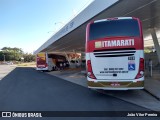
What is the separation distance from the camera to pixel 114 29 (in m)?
8.91

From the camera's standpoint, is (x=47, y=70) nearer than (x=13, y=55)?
Yes

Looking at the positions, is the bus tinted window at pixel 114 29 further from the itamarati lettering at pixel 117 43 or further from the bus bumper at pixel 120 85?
the bus bumper at pixel 120 85

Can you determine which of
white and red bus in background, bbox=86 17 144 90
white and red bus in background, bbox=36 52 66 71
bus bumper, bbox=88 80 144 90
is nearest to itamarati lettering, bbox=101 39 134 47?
white and red bus in background, bbox=86 17 144 90

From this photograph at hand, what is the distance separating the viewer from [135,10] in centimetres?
1380

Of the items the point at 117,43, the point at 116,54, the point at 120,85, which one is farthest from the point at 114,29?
the point at 120,85

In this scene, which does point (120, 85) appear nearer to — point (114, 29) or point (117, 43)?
point (117, 43)

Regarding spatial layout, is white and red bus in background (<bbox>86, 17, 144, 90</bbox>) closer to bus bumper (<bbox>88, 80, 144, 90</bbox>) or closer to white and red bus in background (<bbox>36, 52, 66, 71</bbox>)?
bus bumper (<bbox>88, 80, 144, 90</bbox>)

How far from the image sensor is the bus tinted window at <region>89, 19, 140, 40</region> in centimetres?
867

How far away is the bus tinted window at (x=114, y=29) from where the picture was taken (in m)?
8.67

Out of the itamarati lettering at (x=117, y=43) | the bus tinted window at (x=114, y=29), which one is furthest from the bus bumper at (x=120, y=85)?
the bus tinted window at (x=114, y=29)

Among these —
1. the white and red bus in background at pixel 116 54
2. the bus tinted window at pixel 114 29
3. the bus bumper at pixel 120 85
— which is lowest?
the bus bumper at pixel 120 85

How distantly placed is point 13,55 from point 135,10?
397ft

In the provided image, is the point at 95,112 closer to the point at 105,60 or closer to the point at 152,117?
→ the point at 152,117

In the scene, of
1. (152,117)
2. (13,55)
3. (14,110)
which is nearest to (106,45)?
(152,117)
